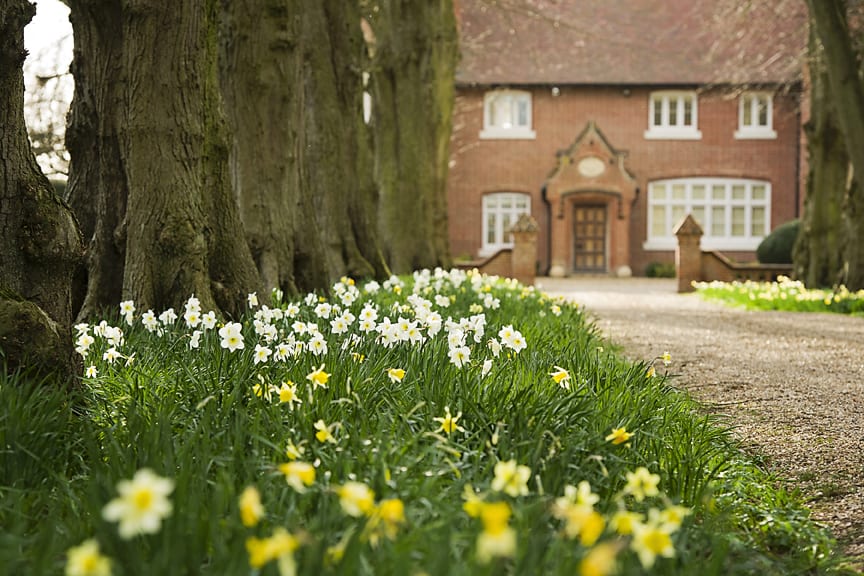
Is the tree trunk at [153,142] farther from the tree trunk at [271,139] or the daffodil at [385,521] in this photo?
the daffodil at [385,521]

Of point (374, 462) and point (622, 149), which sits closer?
point (374, 462)

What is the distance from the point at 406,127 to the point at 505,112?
1931 centimetres

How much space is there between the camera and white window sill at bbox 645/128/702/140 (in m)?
35.5

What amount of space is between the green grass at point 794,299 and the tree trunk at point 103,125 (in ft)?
34.5

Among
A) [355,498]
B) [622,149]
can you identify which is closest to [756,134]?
[622,149]

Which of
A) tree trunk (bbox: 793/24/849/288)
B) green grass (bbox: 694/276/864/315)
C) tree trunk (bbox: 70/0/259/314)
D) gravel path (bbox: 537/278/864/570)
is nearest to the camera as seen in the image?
gravel path (bbox: 537/278/864/570)

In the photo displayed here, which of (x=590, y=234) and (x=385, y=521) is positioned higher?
(x=590, y=234)

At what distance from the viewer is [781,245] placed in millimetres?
28562

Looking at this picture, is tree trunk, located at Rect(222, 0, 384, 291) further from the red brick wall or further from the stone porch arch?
the red brick wall

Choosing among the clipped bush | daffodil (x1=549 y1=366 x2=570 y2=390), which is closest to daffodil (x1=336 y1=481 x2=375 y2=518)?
daffodil (x1=549 y1=366 x2=570 y2=390)

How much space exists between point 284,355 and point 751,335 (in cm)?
734

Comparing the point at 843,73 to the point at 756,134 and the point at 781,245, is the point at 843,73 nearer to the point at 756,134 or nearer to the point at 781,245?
the point at 781,245

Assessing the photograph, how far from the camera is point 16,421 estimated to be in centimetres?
294

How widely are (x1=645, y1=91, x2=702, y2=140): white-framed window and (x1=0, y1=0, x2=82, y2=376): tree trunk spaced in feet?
109
